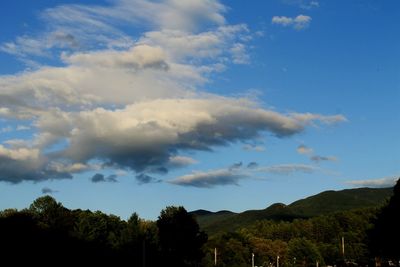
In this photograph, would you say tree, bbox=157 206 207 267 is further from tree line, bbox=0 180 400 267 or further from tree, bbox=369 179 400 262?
tree, bbox=369 179 400 262

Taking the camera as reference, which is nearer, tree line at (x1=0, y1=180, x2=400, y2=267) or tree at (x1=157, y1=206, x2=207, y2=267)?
tree line at (x1=0, y1=180, x2=400, y2=267)

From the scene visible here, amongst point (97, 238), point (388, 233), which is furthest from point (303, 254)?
point (388, 233)

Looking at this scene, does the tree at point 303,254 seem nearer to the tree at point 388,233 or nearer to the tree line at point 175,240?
the tree line at point 175,240

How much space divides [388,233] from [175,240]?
2973 centimetres

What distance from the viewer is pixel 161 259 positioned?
7919cm

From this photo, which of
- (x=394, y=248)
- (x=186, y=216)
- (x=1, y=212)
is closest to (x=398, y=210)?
(x=394, y=248)

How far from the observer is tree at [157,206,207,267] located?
8206 cm

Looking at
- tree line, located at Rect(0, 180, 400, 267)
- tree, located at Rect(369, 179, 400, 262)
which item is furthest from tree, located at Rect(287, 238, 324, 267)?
tree, located at Rect(369, 179, 400, 262)

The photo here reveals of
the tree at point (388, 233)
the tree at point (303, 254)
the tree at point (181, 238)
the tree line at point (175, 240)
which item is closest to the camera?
the tree line at point (175, 240)

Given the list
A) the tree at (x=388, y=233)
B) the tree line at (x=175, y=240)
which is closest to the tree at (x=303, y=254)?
the tree line at (x=175, y=240)

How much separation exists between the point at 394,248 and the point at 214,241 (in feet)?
256

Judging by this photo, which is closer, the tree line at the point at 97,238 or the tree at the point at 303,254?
the tree line at the point at 97,238

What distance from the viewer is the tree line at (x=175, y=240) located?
2483 inches

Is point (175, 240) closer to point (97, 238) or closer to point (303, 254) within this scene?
point (97, 238)
